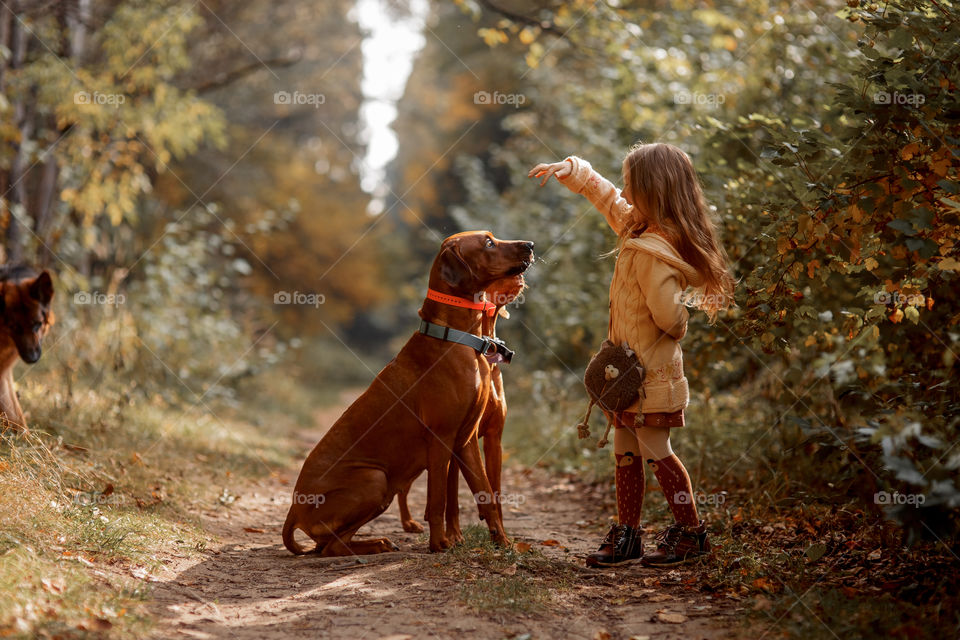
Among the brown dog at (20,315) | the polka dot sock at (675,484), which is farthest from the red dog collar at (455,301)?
the brown dog at (20,315)

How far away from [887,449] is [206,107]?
8.99 m

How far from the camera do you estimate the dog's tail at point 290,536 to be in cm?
471

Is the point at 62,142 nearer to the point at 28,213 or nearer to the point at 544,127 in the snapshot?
the point at 28,213

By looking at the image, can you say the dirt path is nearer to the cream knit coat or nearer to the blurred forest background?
the blurred forest background

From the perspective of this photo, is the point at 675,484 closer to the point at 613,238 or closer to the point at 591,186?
the point at 591,186

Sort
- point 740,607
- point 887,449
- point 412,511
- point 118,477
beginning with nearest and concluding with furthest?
point 887,449
point 740,607
point 118,477
point 412,511

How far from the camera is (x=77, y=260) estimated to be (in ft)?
35.7

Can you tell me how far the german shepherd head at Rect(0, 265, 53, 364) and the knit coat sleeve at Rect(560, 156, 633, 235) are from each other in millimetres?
3697

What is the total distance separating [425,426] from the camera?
4551 millimetres

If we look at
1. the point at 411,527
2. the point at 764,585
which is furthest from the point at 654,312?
the point at 411,527

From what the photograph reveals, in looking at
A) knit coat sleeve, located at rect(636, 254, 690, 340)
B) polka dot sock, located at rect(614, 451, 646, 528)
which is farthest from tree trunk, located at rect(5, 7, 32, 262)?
knit coat sleeve, located at rect(636, 254, 690, 340)

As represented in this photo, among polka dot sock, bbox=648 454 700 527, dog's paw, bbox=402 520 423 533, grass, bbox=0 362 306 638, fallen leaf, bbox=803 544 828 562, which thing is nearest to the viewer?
grass, bbox=0 362 306 638

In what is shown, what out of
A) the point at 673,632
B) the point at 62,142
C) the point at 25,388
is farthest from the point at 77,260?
the point at 673,632

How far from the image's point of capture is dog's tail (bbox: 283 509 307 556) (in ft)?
15.4
